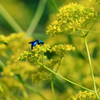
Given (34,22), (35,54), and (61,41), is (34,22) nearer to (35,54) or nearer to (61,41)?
(61,41)

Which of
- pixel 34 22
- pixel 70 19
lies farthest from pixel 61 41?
pixel 70 19

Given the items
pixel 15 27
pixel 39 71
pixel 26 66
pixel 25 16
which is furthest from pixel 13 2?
pixel 39 71

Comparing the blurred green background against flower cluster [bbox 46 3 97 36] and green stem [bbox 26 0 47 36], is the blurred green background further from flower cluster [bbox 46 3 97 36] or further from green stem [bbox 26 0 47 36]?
flower cluster [bbox 46 3 97 36]

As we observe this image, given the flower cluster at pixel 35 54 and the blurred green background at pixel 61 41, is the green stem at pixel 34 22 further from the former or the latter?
the flower cluster at pixel 35 54

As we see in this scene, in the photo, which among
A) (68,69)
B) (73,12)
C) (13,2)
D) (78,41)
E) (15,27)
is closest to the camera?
(73,12)

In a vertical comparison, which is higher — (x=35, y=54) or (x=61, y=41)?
(x=61, y=41)

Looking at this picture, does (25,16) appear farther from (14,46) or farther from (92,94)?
(92,94)

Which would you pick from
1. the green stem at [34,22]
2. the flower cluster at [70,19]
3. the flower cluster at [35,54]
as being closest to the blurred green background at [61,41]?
the green stem at [34,22]

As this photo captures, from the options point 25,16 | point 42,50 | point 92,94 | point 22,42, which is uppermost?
point 25,16

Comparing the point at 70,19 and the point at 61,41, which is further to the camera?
the point at 61,41
